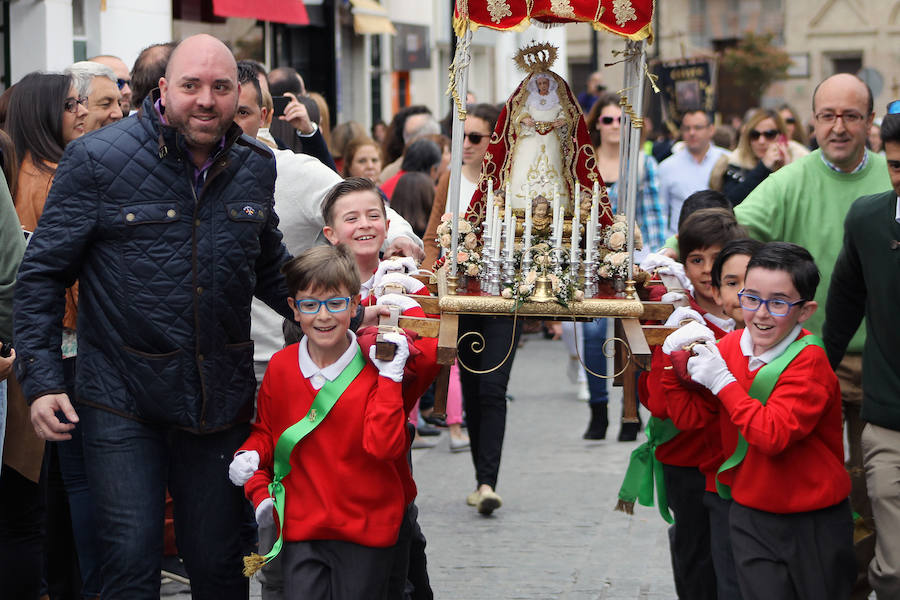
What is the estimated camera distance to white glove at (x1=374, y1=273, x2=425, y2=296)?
519cm

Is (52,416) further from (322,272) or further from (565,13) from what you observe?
(565,13)

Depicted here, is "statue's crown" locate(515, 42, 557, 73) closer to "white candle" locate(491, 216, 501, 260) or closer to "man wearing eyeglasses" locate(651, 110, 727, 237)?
"white candle" locate(491, 216, 501, 260)

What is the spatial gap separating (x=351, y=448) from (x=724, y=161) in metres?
7.23

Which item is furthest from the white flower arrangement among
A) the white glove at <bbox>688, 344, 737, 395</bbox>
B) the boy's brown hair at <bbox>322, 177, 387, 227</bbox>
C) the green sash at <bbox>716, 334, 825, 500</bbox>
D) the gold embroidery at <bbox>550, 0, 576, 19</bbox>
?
the green sash at <bbox>716, 334, 825, 500</bbox>

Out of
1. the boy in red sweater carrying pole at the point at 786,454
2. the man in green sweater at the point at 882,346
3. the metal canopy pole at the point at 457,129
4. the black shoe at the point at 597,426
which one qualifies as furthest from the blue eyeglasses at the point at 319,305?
the black shoe at the point at 597,426

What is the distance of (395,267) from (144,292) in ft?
3.69

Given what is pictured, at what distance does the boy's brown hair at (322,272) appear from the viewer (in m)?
4.66

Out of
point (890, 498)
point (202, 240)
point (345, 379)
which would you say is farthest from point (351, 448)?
point (890, 498)

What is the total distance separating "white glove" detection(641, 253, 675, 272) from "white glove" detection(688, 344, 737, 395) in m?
0.85

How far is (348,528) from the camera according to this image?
4.59 meters

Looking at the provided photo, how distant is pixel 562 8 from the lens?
522cm

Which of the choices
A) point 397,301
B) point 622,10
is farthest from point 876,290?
point 397,301

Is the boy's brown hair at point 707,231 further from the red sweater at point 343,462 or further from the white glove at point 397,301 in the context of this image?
the red sweater at point 343,462

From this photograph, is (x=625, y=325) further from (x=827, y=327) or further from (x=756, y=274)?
(x=827, y=327)
